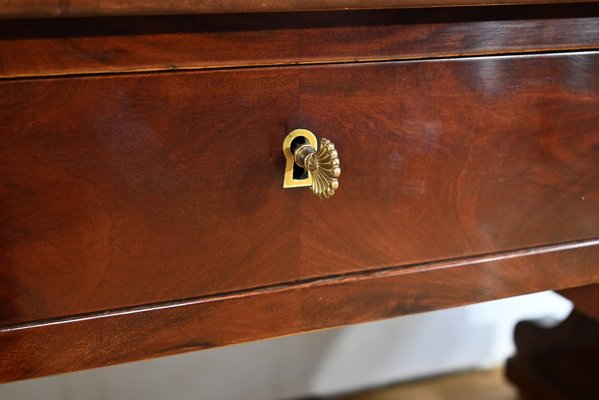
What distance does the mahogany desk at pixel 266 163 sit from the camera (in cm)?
34

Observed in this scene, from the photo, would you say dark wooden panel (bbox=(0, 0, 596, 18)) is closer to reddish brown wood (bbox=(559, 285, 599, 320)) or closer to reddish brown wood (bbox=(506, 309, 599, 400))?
reddish brown wood (bbox=(559, 285, 599, 320))

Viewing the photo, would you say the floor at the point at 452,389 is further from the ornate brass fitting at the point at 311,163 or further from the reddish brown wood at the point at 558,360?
the ornate brass fitting at the point at 311,163

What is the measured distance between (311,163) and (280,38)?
0.24ft

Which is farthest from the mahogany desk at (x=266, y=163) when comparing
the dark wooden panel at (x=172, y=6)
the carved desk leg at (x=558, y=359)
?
the carved desk leg at (x=558, y=359)

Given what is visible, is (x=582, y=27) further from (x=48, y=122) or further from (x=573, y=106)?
(x=48, y=122)

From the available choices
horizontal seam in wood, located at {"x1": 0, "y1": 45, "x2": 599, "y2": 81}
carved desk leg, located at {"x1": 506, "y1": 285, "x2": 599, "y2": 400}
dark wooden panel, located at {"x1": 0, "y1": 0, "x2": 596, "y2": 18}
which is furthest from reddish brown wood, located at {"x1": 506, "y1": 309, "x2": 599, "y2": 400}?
dark wooden panel, located at {"x1": 0, "y1": 0, "x2": 596, "y2": 18}

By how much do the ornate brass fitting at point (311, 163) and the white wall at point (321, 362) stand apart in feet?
1.62

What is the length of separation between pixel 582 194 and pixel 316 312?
0.22 meters

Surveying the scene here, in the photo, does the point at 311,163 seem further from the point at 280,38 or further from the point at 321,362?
the point at 321,362

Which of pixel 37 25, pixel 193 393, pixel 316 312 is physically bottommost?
pixel 193 393

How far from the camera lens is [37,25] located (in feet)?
1.05

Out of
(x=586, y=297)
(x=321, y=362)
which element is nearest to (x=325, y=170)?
(x=586, y=297)

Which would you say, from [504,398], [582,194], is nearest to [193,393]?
[504,398]

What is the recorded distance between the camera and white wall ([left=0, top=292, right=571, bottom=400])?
79 cm
